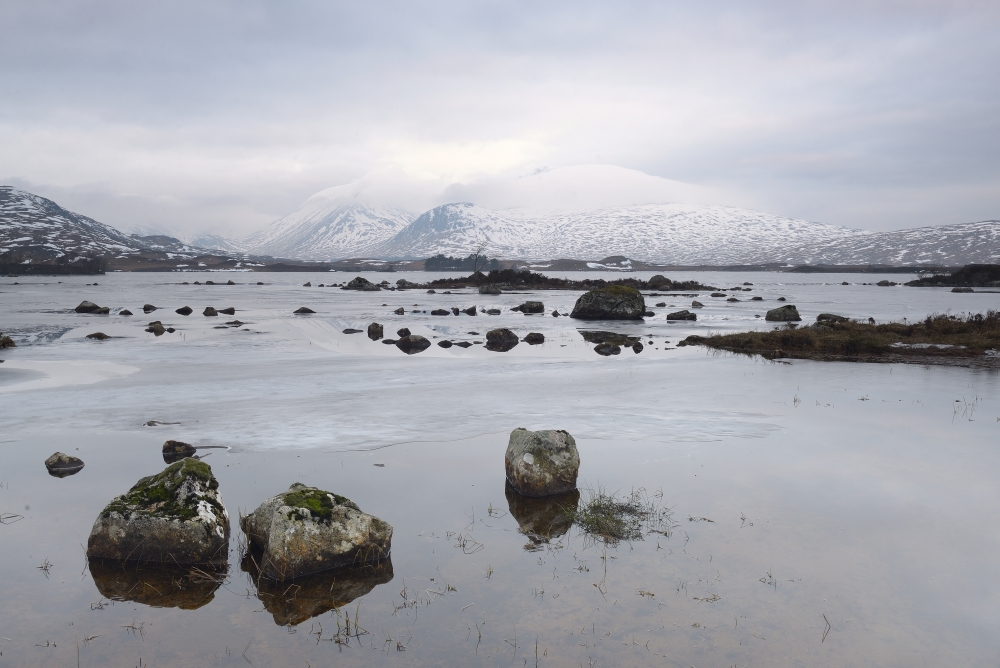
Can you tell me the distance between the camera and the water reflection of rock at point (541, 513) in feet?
26.1

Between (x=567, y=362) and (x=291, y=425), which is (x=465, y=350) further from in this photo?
(x=291, y=425)

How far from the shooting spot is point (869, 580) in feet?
22.0

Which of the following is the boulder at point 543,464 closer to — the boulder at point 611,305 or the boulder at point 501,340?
A: the boulder at point 501,340

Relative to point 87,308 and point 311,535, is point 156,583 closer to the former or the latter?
point 311,535

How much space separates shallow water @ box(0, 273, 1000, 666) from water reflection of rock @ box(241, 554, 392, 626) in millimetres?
38

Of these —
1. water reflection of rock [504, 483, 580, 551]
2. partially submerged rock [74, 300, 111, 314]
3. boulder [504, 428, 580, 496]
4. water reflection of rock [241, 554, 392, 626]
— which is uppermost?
boulder [504, 428, 580, 496]

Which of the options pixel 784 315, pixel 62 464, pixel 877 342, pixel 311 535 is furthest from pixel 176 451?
pixel 784 315

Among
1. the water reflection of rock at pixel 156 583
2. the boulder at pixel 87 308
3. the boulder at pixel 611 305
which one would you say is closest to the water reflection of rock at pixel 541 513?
the water reflection of rock at pixel 156 583

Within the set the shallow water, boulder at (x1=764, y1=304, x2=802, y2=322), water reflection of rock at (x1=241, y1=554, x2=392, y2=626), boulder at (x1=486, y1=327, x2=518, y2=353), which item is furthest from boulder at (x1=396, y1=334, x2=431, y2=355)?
boulder at (x1=764, y1=304, x2=802, y2=322)

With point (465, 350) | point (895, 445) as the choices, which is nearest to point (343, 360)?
point (465, 350)

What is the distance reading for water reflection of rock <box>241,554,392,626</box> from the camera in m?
6.26

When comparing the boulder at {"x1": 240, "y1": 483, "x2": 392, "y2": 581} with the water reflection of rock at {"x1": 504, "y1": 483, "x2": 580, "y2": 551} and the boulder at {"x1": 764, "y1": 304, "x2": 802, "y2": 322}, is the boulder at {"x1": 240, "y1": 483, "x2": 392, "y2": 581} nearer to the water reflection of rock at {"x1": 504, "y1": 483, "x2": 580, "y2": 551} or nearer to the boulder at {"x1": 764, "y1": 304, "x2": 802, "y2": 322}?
the water reflection of rock at {"x1": 504, "y1": 483, "x2": 580, "y2": 551}

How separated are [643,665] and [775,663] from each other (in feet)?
3.53

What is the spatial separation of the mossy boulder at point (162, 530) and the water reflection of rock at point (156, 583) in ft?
0.39
